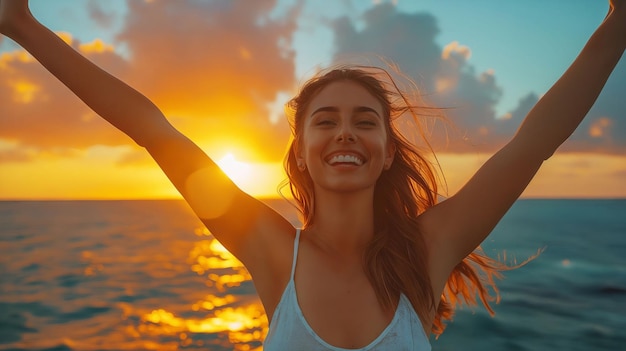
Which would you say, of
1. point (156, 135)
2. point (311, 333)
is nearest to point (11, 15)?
point (156, 135)

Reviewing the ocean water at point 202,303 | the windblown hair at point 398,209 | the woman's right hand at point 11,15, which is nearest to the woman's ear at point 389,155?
the windblown hair at point 398,209

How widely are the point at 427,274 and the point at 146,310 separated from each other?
13.3 metres

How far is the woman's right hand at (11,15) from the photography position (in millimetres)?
2043

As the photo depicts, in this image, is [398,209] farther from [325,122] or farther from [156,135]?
[156,135]

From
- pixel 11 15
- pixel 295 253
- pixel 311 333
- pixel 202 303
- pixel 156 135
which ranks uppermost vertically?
pixel 202 303

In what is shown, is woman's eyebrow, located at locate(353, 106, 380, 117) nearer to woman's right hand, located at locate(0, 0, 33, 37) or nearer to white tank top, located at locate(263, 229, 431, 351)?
white tank top, located at locate(263, 229, 431, 351)

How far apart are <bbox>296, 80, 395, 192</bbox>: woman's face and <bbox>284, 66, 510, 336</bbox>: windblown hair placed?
14cm

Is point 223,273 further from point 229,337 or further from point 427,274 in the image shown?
point 427,274

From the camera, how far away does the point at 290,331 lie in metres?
1.91

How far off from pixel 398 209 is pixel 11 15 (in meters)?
1.88

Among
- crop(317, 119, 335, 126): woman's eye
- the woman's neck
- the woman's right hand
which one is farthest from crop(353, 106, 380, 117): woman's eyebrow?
the woman's right hand

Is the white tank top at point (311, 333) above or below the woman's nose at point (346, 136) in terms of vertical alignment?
below

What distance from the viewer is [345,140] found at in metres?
2.16

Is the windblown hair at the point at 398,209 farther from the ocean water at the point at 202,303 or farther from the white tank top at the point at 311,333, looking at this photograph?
the ocean water at the point at 202,303
